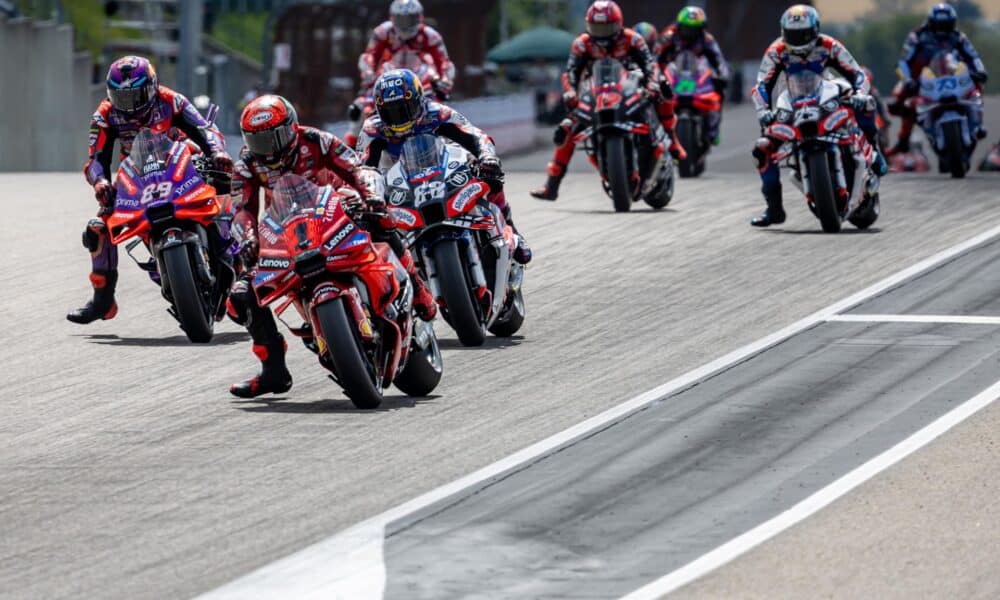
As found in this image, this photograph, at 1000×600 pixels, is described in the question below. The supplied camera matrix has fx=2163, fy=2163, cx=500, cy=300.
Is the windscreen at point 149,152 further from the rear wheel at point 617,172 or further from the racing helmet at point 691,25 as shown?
the racing helmet at point 691,25

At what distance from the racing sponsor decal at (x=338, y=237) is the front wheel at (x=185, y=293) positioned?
324 cm

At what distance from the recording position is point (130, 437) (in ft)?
36.6

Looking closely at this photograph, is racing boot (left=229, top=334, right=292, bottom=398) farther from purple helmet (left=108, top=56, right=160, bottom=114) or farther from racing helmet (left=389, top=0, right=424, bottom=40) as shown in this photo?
racing helmet (left=389, top=0, right=424, bottom=40)

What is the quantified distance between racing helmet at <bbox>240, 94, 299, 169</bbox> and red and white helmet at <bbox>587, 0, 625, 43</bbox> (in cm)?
1044

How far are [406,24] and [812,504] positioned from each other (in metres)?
16.4

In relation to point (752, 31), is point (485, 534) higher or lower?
higher

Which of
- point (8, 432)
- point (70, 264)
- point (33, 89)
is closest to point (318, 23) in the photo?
point (33, 89)

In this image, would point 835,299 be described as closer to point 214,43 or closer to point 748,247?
point 748,247

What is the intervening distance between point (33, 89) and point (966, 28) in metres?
34.9

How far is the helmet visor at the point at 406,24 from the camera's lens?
24766 mm

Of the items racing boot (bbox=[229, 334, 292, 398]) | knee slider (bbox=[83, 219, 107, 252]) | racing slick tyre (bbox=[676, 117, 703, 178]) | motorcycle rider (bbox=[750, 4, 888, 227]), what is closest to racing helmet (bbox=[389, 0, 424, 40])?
racing slick tyre (bbox=[676, 117, 703, 178])

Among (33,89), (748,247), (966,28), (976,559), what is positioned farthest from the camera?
(966,28)

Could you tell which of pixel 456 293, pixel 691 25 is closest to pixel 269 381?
pixel 456 293

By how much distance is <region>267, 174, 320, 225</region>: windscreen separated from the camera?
11344mm
